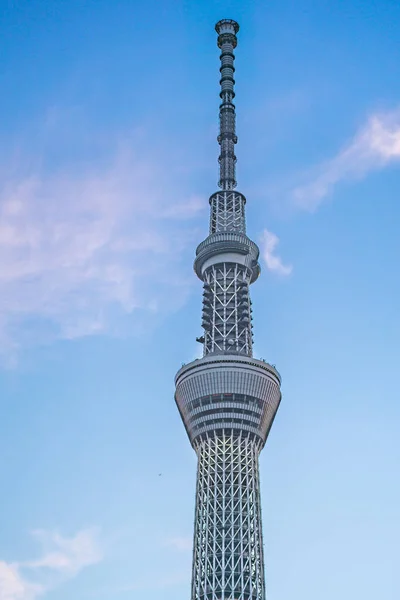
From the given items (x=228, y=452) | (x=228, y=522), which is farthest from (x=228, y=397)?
(x=228, y=522)

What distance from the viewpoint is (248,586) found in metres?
150

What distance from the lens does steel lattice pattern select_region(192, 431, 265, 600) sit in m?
150

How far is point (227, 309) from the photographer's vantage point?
188 m

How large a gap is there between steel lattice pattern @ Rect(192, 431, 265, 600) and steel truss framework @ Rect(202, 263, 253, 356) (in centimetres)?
2383

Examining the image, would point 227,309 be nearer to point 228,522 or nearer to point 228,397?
point 228,397

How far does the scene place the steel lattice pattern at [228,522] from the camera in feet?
491

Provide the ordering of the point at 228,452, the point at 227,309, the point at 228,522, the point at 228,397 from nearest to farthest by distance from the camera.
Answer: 1. the point at 228,522
2. the point at 228,452
3. the point at 228,397
4. the point at 227,309

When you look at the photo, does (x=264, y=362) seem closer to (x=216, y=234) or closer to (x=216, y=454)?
(x=216, y=454)

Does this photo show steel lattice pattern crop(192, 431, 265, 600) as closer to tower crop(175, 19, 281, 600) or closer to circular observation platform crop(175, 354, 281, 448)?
tower crop(175, 19, 281, 600)

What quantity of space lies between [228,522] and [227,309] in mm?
52055

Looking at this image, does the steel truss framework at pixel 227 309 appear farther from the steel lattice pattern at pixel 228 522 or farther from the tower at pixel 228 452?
the steel lattice pattern at pixel 228 522

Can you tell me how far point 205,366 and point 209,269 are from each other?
34.5m

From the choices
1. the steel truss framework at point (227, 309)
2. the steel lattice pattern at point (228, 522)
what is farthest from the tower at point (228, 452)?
the steel truss framework at point (227, 309)

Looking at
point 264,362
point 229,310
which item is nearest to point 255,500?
point 264,362
